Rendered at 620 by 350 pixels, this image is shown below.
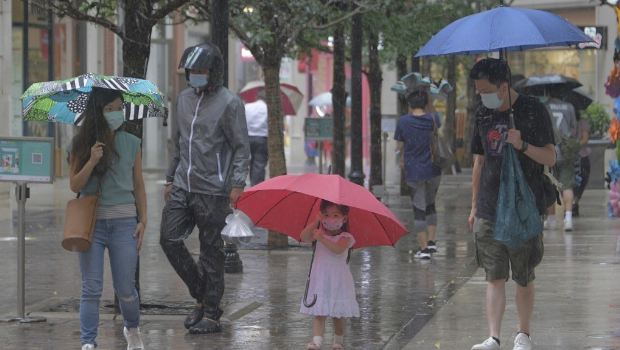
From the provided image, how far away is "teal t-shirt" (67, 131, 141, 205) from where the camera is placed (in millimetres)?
7020

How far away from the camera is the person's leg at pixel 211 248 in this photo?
26.5ft

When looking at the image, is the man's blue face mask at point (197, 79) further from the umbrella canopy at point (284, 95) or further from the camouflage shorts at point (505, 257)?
the umbrella canopy at point (284, 95)

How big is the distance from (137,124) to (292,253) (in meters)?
4.33

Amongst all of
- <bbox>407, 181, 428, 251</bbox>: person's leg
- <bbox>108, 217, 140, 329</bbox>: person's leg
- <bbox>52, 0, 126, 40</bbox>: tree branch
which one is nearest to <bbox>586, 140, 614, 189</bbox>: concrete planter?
<bbox>407, 181, 428, 251</bbox>: person's leg

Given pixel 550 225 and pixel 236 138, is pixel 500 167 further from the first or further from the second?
pixel 550 225

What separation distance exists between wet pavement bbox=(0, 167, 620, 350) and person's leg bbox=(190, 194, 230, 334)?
5.1 inches

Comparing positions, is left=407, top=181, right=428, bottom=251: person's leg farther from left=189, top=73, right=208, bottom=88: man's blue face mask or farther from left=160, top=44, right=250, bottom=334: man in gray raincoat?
left=189, top=73, right=208, bottom=88: man's blue face mask

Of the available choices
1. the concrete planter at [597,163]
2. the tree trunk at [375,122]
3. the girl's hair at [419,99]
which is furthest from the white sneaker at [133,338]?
the concrete planter at [597,163]

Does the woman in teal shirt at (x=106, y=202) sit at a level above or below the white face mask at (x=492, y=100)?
below

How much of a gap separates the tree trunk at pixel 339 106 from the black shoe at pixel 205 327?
26.1 ft

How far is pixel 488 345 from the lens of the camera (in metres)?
7.20

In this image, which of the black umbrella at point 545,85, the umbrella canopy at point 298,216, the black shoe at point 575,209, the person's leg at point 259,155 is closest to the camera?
the umbrella canopy at point 298,216

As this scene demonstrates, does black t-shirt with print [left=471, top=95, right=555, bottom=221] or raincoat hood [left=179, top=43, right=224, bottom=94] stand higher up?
raincoat hood [left=179, top=43, right=224, bottom=94]

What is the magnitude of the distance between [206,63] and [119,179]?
4.29ft
